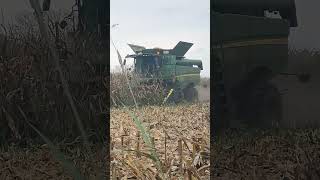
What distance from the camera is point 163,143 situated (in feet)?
5.76

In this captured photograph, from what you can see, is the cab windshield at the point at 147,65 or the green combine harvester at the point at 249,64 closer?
the green combine harvester at the point at 249,64

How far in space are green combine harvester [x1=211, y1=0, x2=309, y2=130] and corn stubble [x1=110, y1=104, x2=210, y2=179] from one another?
0.46ft

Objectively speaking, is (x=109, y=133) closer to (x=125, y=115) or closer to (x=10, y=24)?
(x=125, y=115)

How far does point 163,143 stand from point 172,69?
0.31 m

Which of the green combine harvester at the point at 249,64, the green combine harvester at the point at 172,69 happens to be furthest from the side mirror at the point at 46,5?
the green combine harvester at the point at 249,64

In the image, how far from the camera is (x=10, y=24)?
162cm

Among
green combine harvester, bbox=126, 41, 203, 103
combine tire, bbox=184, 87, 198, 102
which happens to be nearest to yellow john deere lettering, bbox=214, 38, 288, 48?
green combine harvester, bbox=126, 41, 203, 103

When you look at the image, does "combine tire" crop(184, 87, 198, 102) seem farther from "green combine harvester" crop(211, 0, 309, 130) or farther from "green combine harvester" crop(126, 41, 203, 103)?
"green combine harvester" crop(211, 0, 309, 130)

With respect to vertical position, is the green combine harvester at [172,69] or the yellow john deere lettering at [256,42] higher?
the yellow john deere lettering at [256,42]

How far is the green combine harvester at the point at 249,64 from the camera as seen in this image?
161cm

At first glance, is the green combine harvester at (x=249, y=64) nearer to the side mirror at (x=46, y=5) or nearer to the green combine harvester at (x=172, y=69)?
the green combine harvester at (x=172, y=69)

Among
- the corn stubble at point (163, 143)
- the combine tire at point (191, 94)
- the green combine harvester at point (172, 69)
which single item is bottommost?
the corn stubble at point (163, 143)

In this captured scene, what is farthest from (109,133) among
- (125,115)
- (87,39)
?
(87,39)

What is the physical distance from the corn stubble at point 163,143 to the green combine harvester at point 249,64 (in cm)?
14
